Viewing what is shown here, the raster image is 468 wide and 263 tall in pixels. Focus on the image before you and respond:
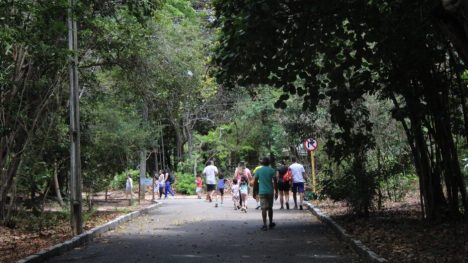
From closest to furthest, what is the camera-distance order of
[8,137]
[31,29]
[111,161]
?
[31,29] < [8,137] < [111,161]

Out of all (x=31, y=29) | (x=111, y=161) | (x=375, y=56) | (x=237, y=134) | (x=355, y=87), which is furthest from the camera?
(x=237, y=134)

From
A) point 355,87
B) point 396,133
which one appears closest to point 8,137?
point 355,87

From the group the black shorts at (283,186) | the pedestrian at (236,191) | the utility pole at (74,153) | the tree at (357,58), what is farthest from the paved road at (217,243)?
the black shorts at (283,186)

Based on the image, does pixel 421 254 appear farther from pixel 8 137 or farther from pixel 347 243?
pixel 8 137

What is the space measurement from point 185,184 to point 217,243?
99.3 ft

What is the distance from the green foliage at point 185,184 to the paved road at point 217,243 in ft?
78.8

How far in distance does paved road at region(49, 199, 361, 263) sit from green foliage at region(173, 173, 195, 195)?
946 inches

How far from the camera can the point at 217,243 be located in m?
12.4

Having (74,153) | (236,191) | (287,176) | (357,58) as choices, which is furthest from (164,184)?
(357,58)

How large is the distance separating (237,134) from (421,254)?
37.3 m

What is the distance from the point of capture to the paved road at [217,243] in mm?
10328

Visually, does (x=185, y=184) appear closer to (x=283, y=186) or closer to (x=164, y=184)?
(x=164, y=184)

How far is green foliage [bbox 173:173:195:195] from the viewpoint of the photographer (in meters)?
42.3

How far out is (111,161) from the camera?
2312 cm
